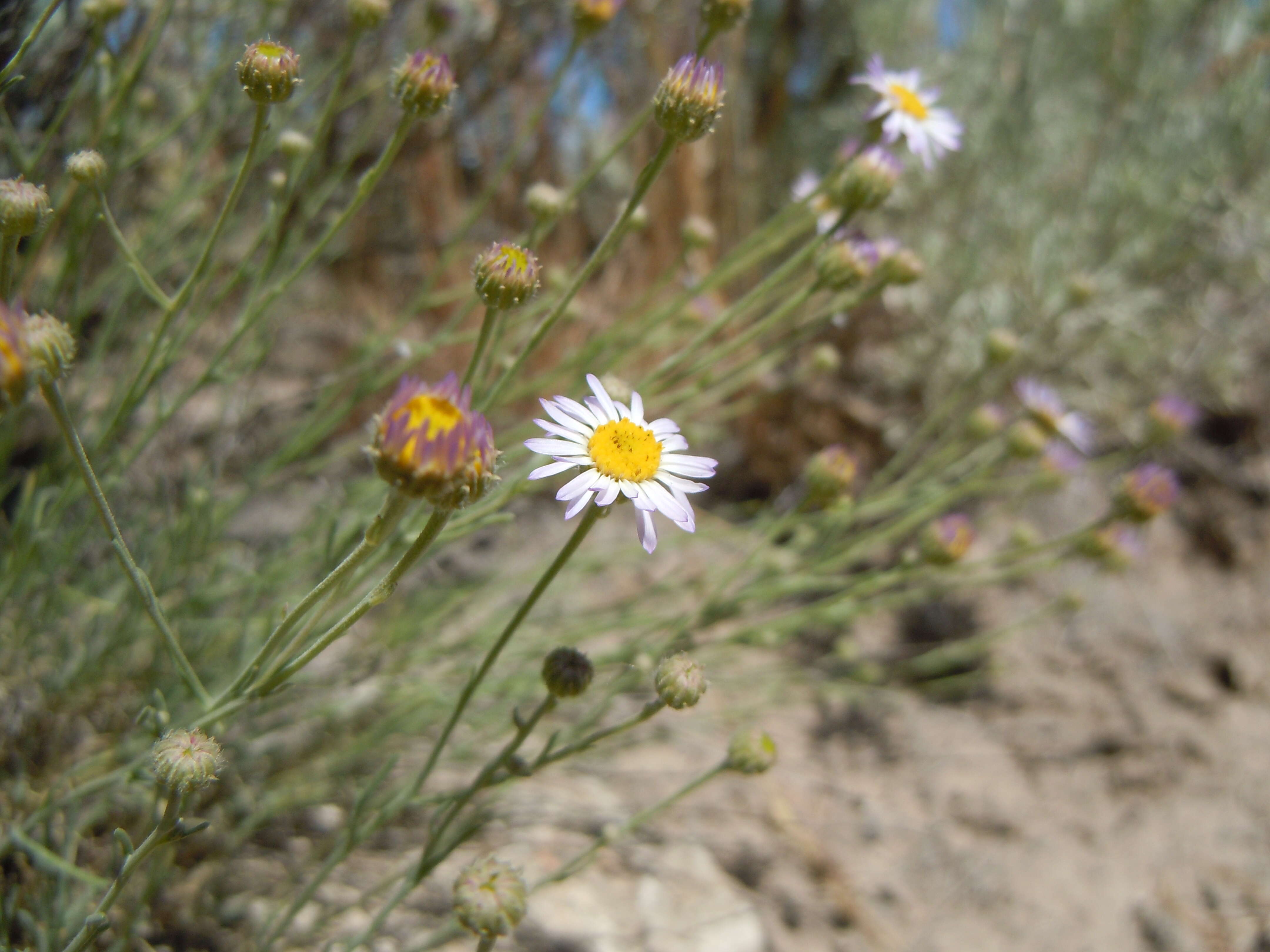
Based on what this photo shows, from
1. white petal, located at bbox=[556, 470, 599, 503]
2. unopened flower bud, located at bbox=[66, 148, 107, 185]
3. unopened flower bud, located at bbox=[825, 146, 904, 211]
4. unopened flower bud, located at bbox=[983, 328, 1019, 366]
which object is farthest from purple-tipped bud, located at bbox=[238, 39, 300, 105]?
unopened flower bud, located at bbox=[983, 328, 1019, 366]

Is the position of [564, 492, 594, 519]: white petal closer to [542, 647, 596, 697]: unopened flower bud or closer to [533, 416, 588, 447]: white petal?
[533, 416, 588, 447]: white petal

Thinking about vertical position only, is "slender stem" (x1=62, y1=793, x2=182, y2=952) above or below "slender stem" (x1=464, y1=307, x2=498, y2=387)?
below

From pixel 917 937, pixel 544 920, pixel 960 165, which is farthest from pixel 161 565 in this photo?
pixel 960 165

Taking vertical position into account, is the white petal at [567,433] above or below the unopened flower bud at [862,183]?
below

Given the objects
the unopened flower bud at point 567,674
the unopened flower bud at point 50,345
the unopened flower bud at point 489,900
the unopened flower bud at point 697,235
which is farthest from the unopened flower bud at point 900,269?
the unopened flower bud at point 50,345

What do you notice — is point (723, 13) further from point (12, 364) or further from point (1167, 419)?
point (1167, 419)

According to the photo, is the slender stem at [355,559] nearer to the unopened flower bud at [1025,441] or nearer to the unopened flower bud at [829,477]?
the unopened flower bud at [829,477]

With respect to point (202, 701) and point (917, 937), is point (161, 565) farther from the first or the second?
point (917, 937)
